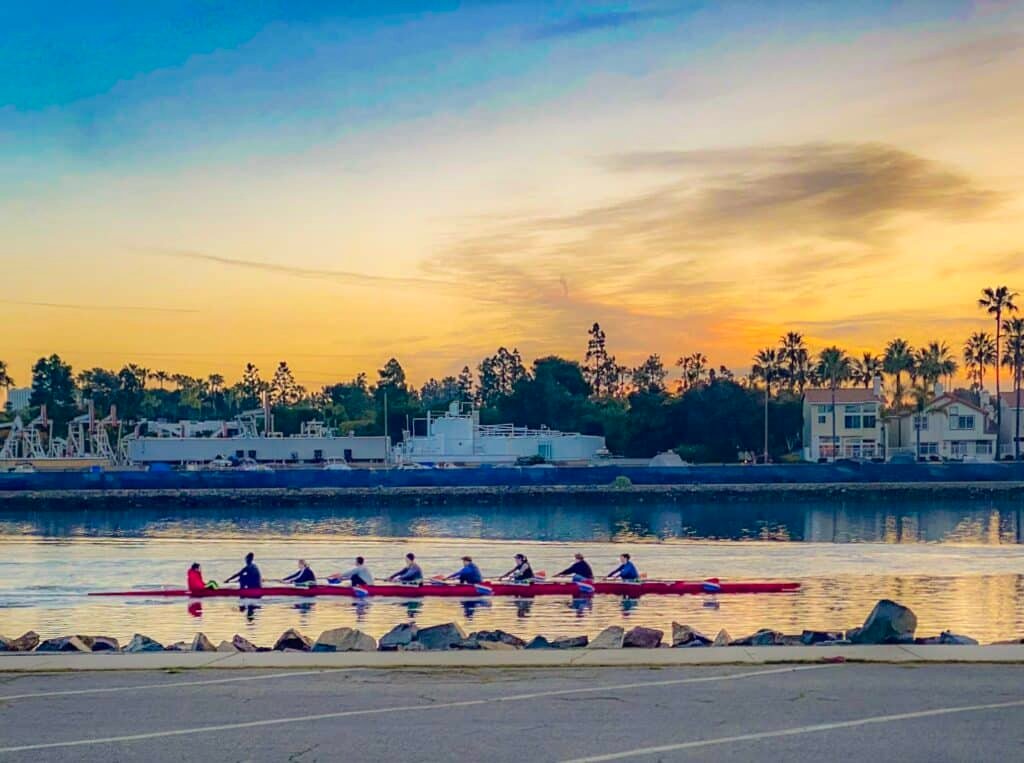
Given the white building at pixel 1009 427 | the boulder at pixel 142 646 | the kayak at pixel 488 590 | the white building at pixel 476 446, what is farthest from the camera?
the white building at pixel 1009 427

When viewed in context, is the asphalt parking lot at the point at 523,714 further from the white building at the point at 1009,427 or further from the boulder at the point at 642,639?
the white building at the point at 1009,427

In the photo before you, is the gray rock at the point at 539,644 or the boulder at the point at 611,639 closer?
the boulder at the point at 611,639

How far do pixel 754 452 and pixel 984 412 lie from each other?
79.7ft

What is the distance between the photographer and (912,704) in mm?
13547

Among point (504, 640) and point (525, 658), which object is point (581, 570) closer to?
point (504, 640)

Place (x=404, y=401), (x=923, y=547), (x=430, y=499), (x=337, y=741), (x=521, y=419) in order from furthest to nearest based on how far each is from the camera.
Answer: (x=404, y=401)
(x=521, y=419)
(x=430, y=499)
(x=923, y=547)
(x=337, y=741)

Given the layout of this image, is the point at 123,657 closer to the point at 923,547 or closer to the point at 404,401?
the point at 923,547

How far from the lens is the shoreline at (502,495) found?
92938 mm

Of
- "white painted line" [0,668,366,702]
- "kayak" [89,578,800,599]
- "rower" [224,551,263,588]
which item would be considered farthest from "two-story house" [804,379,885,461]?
"white painted line" [0,668,366,702]

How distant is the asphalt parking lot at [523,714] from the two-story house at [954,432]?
108 m

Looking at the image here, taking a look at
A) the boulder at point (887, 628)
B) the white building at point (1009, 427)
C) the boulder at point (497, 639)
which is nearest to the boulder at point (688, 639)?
the boulder at point (497, 639)

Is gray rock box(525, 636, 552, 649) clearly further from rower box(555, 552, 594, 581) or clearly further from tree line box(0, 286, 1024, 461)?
tree line box(0, 286, 1024, 461)

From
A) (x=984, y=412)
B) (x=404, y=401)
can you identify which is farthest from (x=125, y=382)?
(x=984, y=412)

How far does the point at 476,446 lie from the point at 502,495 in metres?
23.3
